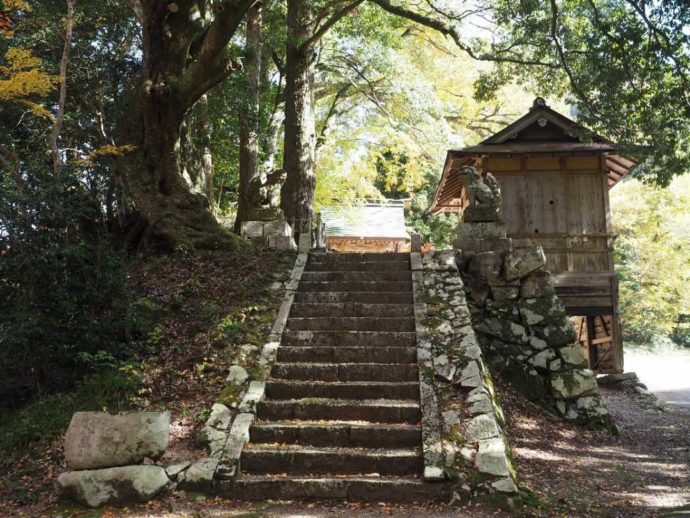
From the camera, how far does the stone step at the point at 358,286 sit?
1001cm

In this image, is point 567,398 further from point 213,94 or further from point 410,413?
point 213,94

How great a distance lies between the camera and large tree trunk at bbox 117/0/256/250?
1096 cm

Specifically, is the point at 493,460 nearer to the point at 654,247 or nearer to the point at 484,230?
the point at 484,230

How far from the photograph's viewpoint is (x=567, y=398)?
973 cm

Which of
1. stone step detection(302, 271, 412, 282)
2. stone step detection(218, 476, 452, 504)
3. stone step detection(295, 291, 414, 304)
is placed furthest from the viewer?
stone step detection(302, 271, 412, 282)

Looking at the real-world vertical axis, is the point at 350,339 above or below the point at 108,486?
above

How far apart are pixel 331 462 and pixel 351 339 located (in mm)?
2473

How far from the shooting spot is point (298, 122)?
15.7 metres

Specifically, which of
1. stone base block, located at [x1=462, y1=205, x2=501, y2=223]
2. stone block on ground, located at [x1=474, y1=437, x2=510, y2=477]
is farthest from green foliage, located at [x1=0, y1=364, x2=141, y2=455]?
stone base block, located at [x1=462, y1=205, x2=501, y2=223]

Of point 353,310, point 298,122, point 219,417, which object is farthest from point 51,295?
point 298,122

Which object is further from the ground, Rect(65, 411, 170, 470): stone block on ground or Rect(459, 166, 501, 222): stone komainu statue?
Rect(459, 166, 501, 222): stone komainu statue

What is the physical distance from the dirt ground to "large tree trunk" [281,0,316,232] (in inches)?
315

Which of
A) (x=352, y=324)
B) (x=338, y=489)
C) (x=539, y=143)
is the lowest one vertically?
(x=338, y=489)

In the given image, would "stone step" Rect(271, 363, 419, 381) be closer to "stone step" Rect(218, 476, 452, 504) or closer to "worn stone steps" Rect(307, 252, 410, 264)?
"stone step" Rect(218, 476, 452, 504)
